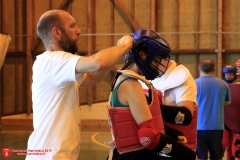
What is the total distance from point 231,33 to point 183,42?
1394 millimetres

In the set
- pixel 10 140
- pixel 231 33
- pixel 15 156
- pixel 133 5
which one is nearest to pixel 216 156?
pixel 15 156

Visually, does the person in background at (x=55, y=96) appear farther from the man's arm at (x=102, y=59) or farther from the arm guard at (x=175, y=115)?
the arm guard at (x=175, y=115)

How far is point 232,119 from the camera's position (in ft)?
18.3

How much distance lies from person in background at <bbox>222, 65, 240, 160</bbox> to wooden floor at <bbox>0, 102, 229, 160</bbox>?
1.40 m

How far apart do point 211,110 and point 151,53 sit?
10.8 ft

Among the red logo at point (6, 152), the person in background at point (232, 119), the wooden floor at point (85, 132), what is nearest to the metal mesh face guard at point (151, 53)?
the person in background at point (232, 119)

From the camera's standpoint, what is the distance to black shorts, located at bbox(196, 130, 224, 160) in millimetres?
5164

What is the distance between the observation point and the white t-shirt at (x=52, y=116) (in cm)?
227

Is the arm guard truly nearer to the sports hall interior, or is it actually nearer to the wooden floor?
the wooden floor

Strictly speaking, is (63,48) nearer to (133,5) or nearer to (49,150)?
(49,150)

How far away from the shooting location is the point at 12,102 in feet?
38.9

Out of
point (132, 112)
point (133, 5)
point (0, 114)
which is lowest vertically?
point (0, 114)

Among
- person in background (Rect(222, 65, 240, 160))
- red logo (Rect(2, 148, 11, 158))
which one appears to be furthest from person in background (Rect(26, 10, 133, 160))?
red logo (Rect(2, 148, 11, 158))

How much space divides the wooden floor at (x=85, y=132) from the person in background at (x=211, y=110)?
6.17ft
